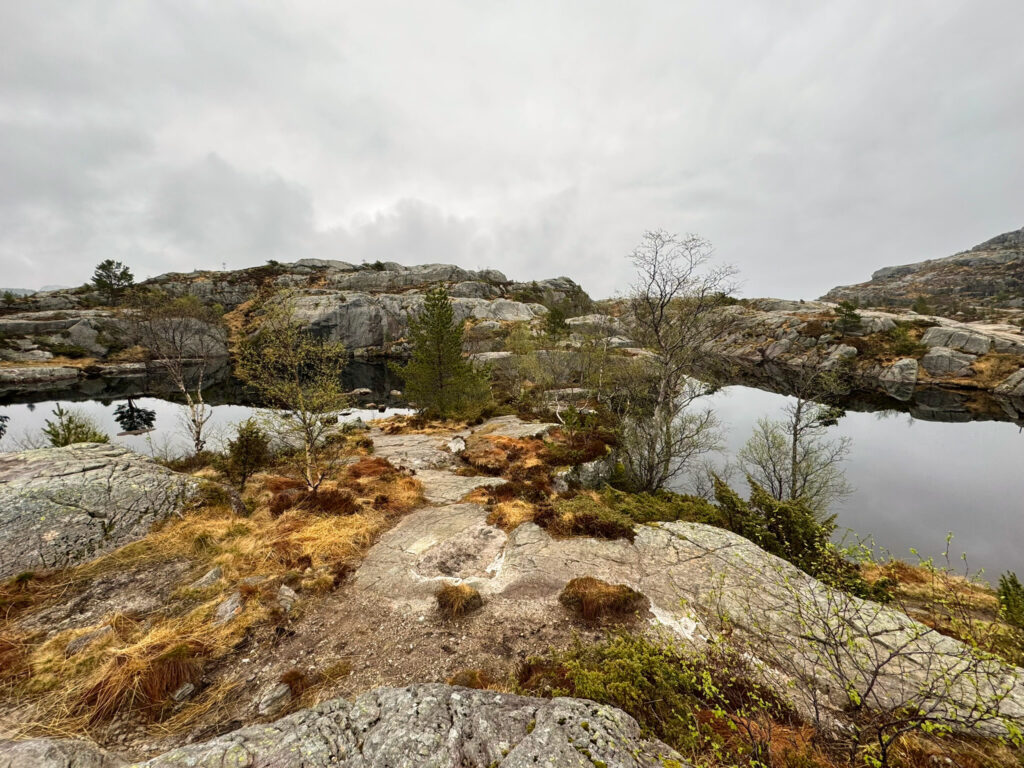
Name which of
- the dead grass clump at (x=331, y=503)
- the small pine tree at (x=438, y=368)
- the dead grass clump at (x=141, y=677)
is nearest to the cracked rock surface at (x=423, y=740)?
the dead grass clump at (x=141, y=677)

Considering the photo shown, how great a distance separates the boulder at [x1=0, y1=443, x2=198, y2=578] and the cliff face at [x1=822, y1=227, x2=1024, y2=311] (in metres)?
124

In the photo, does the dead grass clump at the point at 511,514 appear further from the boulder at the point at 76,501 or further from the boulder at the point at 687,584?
the boulder at the point at 76,501

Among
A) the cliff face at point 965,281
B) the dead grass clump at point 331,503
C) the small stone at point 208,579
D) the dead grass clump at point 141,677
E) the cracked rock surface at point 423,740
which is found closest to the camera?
the cracked rock surface at point 423,740

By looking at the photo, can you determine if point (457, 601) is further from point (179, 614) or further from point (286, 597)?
point (179, 614)

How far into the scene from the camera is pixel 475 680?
5977 millimetres

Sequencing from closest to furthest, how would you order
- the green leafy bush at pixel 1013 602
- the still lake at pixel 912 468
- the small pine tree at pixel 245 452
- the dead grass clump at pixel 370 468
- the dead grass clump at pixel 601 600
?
the dead grass clump at pixel 601 600 < the green leafy bush at pixel 1013 602 < the small pine tree at pixel 245 452 < the dead grass clump at pixel 370 468 < the still lake at pixel 912 468

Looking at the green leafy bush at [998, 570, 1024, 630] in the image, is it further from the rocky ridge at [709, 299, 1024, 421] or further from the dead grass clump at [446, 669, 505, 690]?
the rocky ridge at [709, 299, 1024, 421]

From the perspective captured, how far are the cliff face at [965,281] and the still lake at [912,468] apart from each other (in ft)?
240

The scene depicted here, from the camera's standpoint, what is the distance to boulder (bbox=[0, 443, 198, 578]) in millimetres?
8500

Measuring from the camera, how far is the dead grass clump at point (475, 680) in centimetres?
593

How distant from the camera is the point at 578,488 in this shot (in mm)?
16797

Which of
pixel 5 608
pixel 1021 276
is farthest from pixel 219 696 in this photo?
pixel 1021 276

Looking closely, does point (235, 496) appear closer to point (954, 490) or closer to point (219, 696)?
point (219, 696)

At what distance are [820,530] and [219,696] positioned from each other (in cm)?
1392
